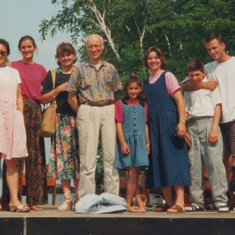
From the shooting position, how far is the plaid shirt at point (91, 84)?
5438 millimetres

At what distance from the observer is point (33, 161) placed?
5789mm

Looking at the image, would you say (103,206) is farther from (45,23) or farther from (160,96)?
(45,23)

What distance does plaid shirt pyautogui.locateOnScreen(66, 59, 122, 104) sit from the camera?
214 inches

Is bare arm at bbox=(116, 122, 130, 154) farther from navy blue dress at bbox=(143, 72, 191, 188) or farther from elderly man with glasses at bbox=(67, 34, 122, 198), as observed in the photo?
navy blue dress at bbox=(143, 72, 191, 188)

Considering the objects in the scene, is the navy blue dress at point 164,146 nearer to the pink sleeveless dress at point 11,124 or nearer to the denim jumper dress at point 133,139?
the denim jumper dress at point 133,139

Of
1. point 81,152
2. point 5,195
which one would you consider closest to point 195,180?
point 81,152

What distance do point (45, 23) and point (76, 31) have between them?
1.58 meters

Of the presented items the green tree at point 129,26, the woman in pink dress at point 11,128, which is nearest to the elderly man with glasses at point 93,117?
the woman in pink dress at point 11,128

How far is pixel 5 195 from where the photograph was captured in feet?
18.5

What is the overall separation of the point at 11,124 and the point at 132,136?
4.39 ft
